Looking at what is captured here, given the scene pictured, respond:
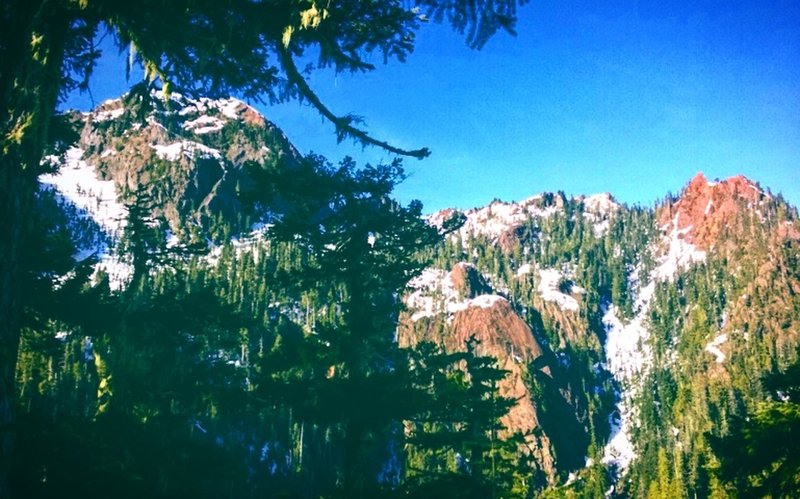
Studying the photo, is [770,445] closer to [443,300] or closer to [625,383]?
[443,300]

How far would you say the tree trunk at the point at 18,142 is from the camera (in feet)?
15.7

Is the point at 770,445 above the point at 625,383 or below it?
below

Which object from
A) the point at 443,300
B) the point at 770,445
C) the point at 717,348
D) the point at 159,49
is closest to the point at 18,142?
the point at 159,49

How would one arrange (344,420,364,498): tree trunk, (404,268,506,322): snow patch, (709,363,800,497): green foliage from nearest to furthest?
(344,420,364,498): tree trunk, (709,363,800,497): green foliage, (404,268,506,322): snow patch

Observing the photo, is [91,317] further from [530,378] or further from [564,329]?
[564,329]

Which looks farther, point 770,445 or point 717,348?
point 717,348

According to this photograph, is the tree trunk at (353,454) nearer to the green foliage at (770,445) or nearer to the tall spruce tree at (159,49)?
the tall spruce tree at (159,49)

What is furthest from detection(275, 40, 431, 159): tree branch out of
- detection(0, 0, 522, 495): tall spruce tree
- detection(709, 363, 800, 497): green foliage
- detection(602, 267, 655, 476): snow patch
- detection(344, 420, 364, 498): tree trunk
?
detection(602, 267, 655, 476): snow patch

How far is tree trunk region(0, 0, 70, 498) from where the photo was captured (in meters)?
4.79

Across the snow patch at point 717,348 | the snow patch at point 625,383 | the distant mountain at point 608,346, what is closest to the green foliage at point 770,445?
the distant mountain at point 608,346

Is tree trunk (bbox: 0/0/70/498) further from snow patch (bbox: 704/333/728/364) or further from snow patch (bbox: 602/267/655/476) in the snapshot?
snow patch (bbox: 704/333/728/364)

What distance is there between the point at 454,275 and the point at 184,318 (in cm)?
16586

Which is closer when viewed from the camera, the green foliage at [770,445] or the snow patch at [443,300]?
the green foliage at [770,445]

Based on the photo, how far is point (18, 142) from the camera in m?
4.74
